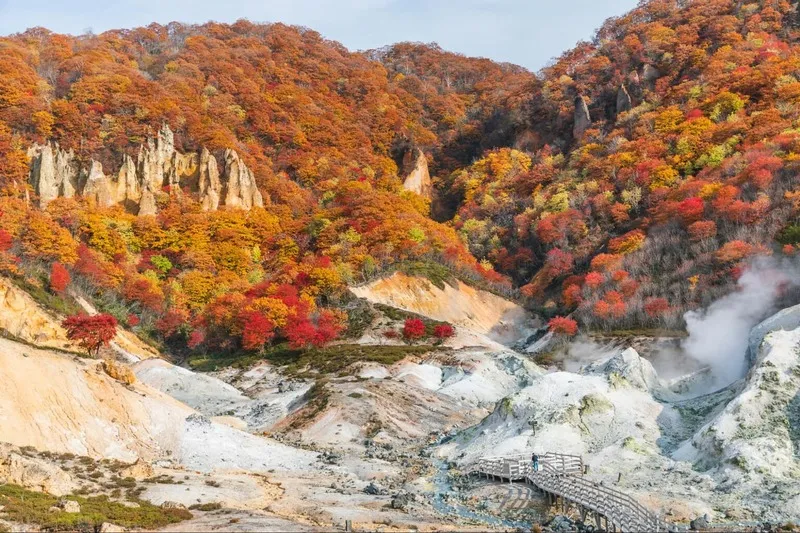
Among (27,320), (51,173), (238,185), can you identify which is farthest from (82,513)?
(238,185)

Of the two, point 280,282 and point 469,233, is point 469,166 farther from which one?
point 280,282

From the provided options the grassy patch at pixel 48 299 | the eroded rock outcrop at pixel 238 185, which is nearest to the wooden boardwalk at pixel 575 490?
the grassy patch at pixel 48 299

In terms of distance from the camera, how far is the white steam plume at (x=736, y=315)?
52331 mm

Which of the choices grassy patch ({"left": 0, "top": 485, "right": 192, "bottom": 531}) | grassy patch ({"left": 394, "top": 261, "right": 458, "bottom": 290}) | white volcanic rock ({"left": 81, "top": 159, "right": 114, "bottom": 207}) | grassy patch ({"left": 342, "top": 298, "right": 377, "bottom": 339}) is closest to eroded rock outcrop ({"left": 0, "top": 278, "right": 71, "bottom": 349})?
grassy patch ({"left": 342, "top": 298, "right": 377, "bottom": 339})

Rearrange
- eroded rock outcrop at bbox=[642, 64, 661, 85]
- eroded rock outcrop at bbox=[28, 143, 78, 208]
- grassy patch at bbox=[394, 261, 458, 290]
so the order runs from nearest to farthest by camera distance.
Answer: grassy patch at bbox=[394, 261, 458, 290] → eroded rock outcrop at bbox=[28, 143, 78, 208] → eroded rock outcrop at bbox=[642, 64, 661, 85]

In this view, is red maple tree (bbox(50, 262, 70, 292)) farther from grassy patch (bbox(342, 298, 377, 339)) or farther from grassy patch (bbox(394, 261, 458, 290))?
grassy patch (bbox(394, 261, 458, 290))

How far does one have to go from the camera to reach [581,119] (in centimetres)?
11919

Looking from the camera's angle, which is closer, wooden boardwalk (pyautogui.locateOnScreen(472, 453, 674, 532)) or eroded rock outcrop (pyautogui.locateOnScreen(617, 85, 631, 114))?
wooden boardwalk (pyautogui.locateOnScreen(472, 453, 674, 532))

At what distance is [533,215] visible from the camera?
331 ft

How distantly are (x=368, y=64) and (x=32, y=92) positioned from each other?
77.3m

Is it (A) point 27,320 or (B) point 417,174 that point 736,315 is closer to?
(A) point 27,320

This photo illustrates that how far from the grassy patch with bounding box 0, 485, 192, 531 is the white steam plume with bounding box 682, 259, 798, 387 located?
37.3 metres

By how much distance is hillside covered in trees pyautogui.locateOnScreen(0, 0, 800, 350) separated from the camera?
7338cm

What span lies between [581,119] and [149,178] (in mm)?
68643
